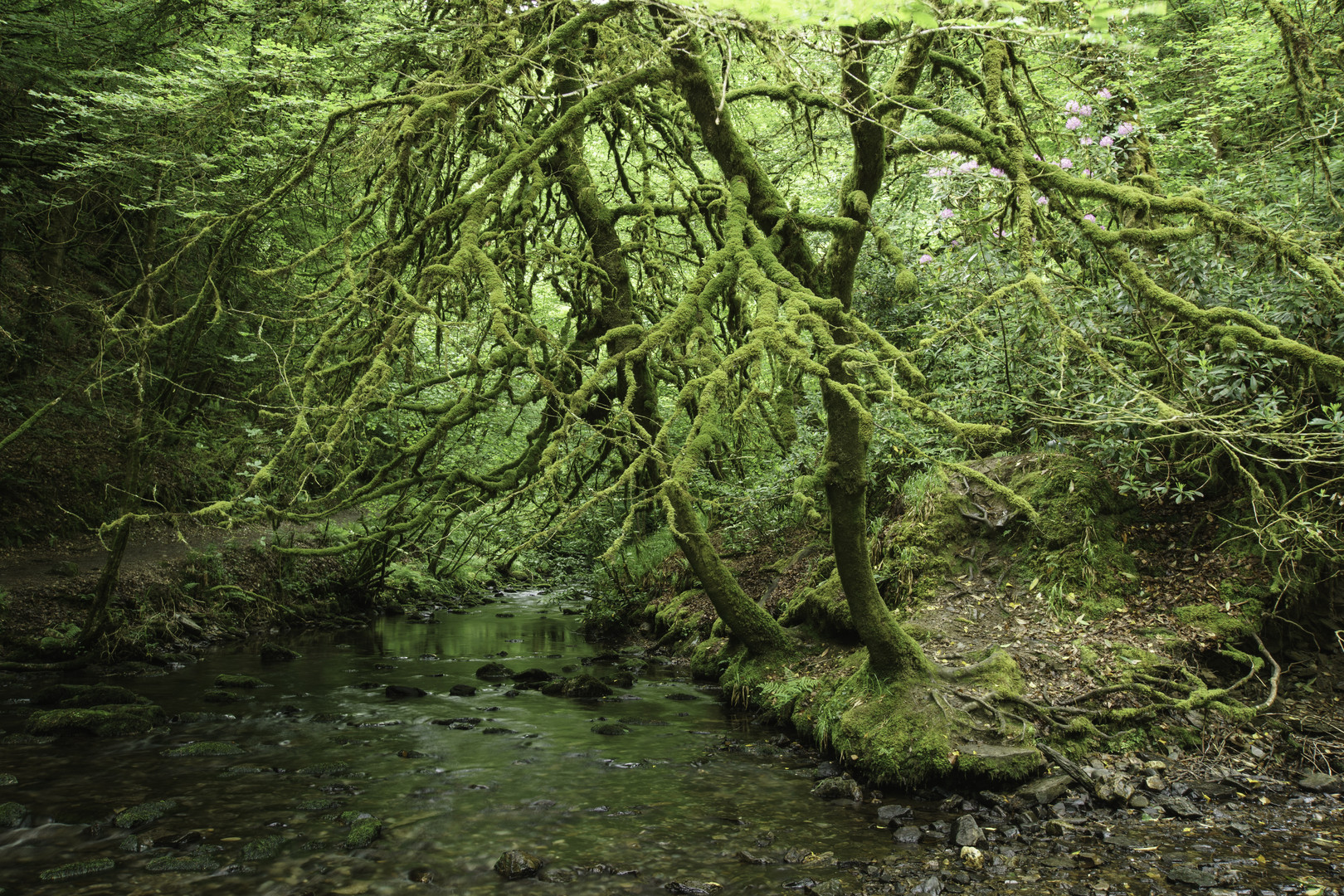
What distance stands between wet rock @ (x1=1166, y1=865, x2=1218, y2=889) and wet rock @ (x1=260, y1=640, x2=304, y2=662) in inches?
395

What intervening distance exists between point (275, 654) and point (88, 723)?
131 inches

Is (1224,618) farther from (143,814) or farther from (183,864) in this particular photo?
(143,814)

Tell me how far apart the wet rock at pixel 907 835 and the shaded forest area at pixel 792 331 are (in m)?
0.74

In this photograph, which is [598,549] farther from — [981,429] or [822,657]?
[981,429]

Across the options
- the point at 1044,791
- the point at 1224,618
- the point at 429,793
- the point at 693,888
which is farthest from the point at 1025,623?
the point at 429,793

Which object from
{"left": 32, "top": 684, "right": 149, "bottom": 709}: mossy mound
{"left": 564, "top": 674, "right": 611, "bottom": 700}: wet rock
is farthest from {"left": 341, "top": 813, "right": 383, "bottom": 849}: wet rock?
{"left": 32, "top": 684, "right": 149, "bottom": 709}: mossy mound

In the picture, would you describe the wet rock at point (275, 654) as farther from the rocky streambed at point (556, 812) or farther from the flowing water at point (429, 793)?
the rocky streambed at point (556, 812)

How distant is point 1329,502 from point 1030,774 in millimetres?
3236

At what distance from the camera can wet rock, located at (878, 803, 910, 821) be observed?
530 centimetres

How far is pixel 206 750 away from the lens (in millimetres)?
6785

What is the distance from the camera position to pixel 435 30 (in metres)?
6.90

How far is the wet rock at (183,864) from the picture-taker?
471 cm

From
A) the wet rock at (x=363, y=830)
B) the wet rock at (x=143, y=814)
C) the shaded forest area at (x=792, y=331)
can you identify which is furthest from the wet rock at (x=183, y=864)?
the shaded forest area at (x=792, y=331)

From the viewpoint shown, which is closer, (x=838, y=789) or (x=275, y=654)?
(x=838, y=789)
